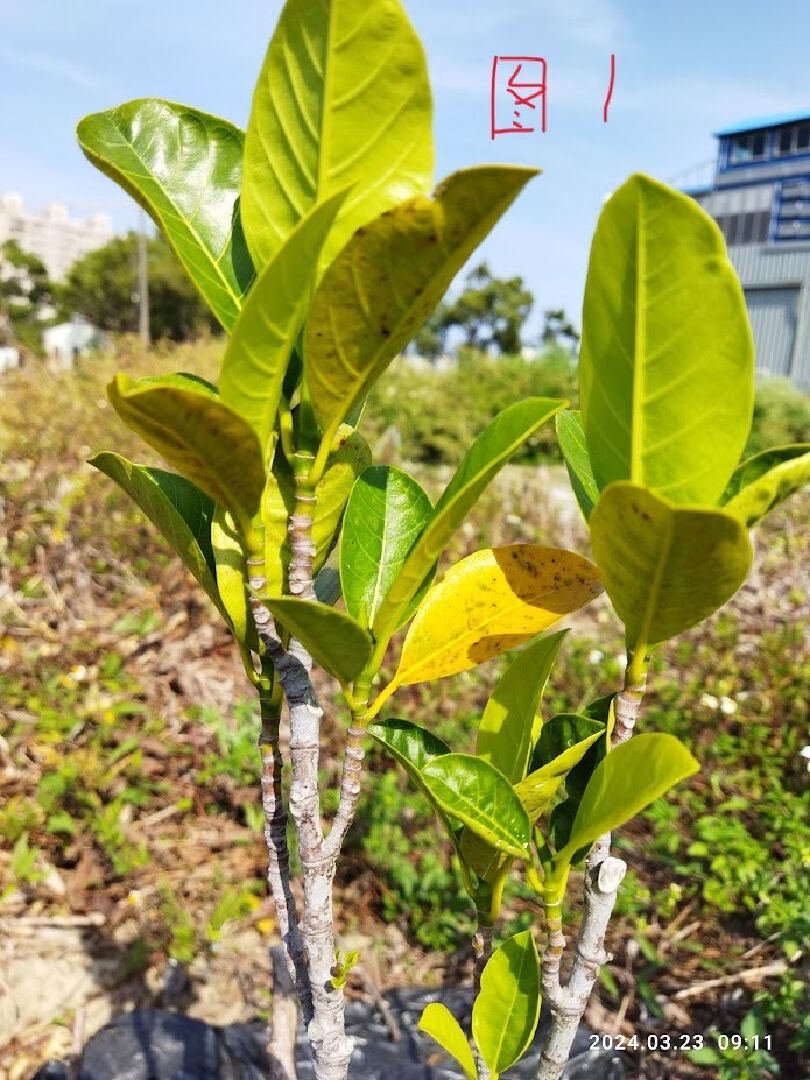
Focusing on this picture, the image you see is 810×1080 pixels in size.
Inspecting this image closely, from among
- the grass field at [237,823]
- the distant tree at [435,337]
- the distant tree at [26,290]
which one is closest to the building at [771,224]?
the distant tree at [435,337]

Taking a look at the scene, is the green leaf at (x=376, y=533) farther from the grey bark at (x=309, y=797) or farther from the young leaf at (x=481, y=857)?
the young leaf at (x=481, y=857)

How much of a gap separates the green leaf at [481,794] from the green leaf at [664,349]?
239mm

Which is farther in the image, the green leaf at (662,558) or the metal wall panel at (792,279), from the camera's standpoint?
the metal wall panel at (792,279)

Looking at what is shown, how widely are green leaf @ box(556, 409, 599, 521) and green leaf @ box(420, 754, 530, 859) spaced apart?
0.21m

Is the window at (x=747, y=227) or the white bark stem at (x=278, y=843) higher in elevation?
the window at (x=747, y=227)

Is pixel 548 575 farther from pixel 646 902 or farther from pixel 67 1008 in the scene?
pixel 67 1008

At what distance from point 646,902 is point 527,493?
280 centimetres

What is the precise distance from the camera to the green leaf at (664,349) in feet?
1.41

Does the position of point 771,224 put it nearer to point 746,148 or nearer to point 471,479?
point 746,148

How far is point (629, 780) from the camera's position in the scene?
0.52m

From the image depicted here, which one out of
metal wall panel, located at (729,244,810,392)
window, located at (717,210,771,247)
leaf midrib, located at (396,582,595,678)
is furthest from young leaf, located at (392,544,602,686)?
window, located at (717,210,771,247)

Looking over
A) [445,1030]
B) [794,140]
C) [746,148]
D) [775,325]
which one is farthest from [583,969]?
[746,148]

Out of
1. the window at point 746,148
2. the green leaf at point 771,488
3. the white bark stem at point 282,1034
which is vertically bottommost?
the white bark stem at point 282,1034

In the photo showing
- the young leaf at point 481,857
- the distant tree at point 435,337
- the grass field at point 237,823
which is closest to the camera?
the young leaf at point 481,857
